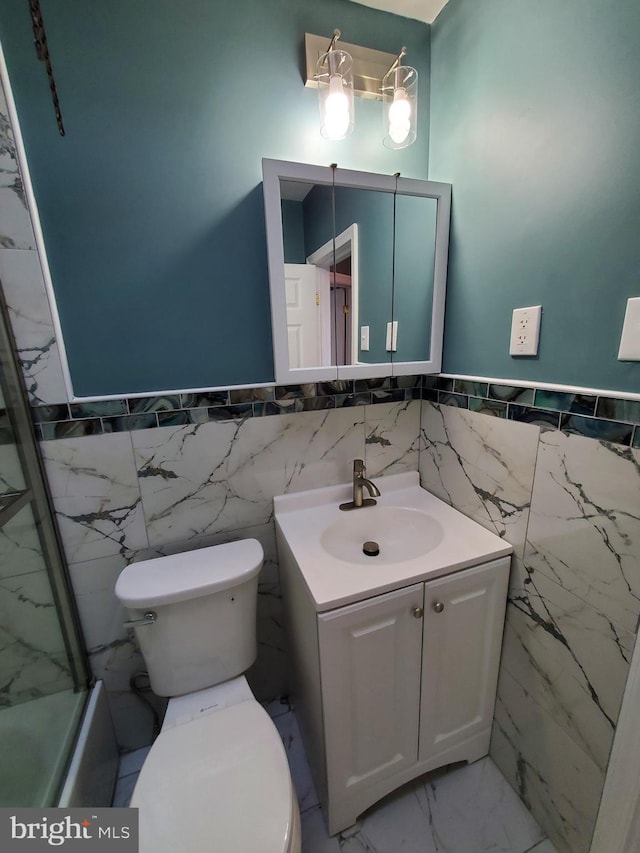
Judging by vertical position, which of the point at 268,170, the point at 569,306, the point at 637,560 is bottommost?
the point at 637,560

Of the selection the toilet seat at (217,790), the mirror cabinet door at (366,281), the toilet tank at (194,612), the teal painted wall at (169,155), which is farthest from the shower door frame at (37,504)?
the mirror cabinet door at (366,281)

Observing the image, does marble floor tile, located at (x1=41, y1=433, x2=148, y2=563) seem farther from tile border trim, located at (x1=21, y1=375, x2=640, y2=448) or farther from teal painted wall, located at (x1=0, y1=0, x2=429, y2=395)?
teal painted wall, located at (x1=0, y1=0, x2=429, y2=395)

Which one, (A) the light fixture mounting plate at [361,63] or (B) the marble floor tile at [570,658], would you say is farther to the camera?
(A) the light fixture mounting plate at [361,63]

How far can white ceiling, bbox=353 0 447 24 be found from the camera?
41.4 inches

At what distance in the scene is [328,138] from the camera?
42.2 inches

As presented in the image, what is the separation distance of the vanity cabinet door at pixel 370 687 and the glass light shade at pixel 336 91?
53.6 inches

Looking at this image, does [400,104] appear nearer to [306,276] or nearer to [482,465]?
[306,276]

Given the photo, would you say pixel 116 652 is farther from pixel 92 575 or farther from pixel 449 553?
pixel 449 553

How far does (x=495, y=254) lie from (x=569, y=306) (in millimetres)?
299

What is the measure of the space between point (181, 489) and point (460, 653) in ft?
3.39

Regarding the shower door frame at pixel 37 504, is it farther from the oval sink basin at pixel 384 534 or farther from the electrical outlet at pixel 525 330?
the electrical outlet at pixel 525 330

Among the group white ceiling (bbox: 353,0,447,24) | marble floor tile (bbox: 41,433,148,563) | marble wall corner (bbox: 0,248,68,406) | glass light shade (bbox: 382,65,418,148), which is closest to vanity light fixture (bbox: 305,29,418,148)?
glass light shade (bbox: 382,65,418,148)

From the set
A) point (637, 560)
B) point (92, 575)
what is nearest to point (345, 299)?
point (637, 560)

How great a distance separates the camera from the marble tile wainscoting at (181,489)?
106 cm
